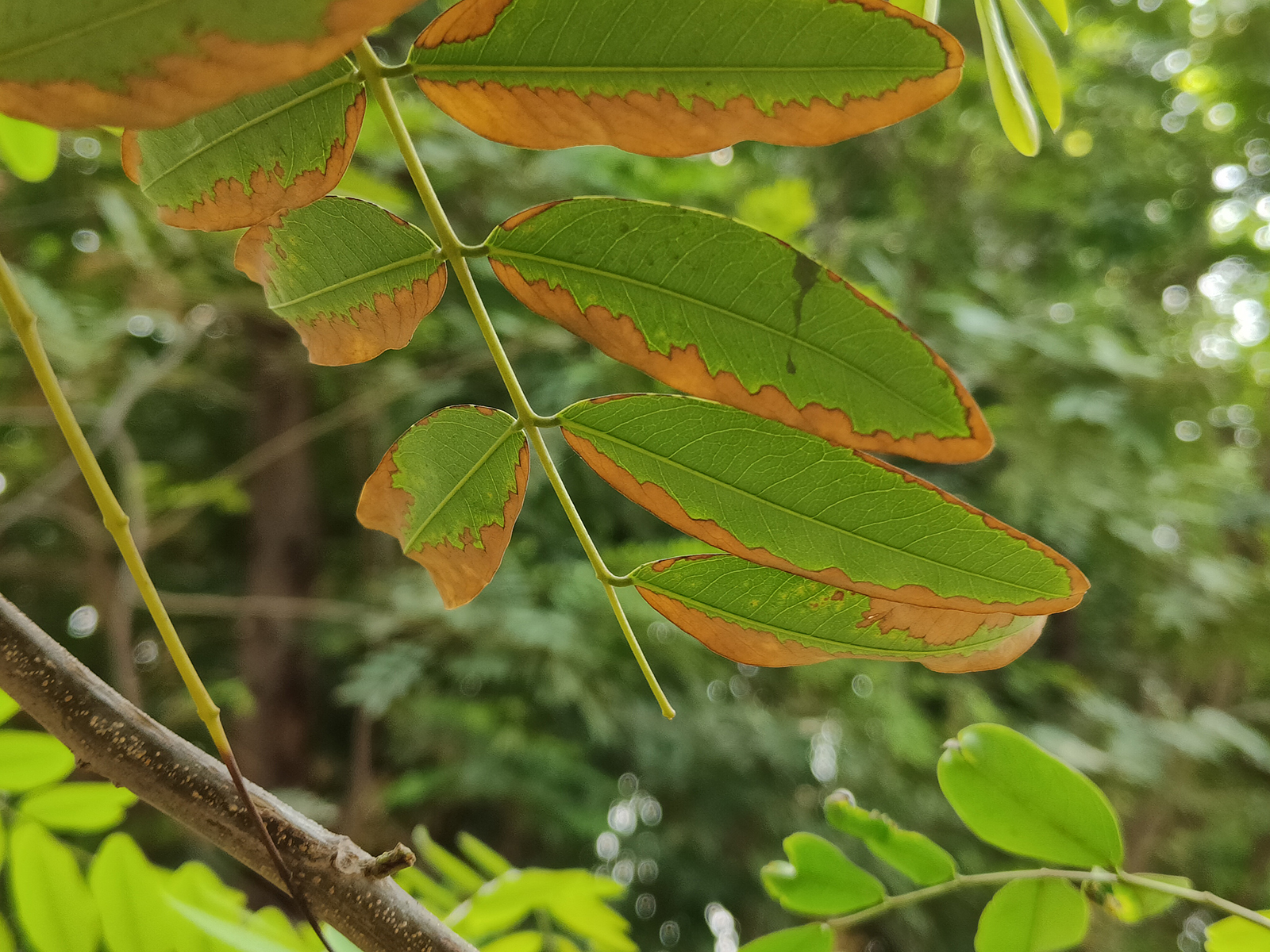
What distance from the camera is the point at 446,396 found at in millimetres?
1670

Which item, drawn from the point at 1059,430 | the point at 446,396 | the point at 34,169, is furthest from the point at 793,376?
the point at 1059,430

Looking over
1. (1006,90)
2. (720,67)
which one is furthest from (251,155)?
(1006,90)

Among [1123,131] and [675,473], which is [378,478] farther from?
[1123,131]

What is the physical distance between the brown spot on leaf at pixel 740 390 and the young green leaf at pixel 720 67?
4 centimetres

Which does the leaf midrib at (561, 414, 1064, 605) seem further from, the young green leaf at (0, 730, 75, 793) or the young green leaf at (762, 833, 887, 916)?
the young green leaf at (0, 730, 75, 793)

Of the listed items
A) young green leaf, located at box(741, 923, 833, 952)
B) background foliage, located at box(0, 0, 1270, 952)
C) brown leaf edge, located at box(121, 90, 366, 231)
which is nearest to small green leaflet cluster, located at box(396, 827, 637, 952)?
young green leaf, located at box(741, 923, 833, 952)

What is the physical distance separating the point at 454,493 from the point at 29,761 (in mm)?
271

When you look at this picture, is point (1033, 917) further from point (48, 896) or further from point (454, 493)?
point (48, 896)

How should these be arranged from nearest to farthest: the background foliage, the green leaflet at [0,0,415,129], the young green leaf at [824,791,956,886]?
1. the green leaflet at [0,0,415,129]
2. the young green leaf at [824,791,956,886]
3. the background foliage

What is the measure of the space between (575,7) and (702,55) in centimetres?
3

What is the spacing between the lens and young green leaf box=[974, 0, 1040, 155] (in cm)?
25

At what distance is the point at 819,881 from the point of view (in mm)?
349

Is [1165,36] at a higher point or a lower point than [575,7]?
lower

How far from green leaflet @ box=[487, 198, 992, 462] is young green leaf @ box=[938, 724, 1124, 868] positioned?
17cm
